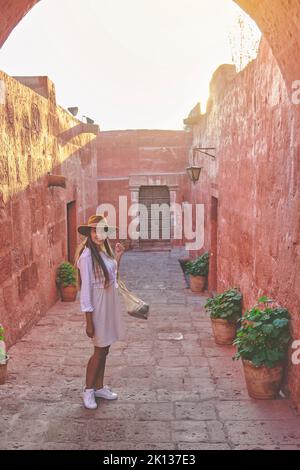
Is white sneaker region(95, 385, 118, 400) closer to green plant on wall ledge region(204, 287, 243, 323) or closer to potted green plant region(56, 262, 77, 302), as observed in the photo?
green plant on wall ledge region(204, 287, 243, 323)

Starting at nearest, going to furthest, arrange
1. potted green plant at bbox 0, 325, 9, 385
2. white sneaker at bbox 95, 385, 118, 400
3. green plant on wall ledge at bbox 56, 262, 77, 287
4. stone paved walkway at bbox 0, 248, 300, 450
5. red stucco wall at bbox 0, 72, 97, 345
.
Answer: stone paved walkway at bbox 0, 248, 300, 450 < white sneaker at bbox 95, 385, 118, 400 < potted green plant at bbox 0, 325, 9, 385 < red stucco wall at bbox 0, 72, 97, 345 < green plant on wall ledge at bbox 56, 262, 77, 287

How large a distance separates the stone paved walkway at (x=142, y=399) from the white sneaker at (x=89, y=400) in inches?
2.2

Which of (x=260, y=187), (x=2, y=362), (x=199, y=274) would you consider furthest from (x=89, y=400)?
(x=199, y=274)

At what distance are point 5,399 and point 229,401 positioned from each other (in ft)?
6.46

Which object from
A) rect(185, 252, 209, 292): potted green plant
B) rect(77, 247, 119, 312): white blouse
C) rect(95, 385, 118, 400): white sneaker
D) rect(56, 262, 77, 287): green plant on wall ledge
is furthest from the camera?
rect(185, 252, 209, 292): potted green plant

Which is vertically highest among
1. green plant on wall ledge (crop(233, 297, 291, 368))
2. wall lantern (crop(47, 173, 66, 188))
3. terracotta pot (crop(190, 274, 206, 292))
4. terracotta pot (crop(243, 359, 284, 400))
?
wall lantern (crop(47, 173, 66, 188))

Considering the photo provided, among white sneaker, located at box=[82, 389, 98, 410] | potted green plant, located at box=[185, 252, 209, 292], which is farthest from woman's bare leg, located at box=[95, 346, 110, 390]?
potted green plant, located at box=[185, 252, 209, 292]

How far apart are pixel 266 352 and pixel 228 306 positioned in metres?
1.97

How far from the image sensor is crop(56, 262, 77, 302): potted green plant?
29.3ft

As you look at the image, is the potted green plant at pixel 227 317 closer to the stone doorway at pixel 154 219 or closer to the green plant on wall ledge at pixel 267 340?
the green plant on wall ledge at pixel 267 340

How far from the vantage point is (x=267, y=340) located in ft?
14.2

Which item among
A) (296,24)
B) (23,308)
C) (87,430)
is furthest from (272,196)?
(23,308)

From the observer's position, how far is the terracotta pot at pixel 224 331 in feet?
20.1

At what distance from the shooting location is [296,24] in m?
3.60
